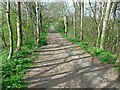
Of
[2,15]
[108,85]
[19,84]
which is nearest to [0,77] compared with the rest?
[19,84]

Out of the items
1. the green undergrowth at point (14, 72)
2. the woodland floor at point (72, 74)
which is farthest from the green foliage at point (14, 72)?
the woodland floor at point (72, 74)

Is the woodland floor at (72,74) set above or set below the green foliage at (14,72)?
below

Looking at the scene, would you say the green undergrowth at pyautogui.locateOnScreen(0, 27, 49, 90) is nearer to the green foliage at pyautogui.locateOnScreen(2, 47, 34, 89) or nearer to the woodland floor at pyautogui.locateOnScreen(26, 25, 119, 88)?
the green foliage at pyautogui.locateOnScreen(2, 47, 34, 89)

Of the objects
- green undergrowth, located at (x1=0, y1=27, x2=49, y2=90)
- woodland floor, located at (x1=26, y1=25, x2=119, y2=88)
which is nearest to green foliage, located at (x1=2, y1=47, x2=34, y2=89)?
green undergrowth, located at (x1=0, y1=27, x2=49, y2=90)

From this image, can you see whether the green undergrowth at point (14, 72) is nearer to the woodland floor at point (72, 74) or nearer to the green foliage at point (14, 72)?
the green foliage at point (14, 72)

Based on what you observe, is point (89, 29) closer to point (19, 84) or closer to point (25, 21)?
point (25, 21)

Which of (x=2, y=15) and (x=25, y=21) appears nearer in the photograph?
(x=2, y=15)

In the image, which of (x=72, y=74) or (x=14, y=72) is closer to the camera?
(x=72, y=74)

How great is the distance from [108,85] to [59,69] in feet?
9.33

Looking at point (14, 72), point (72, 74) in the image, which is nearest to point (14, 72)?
point (14, 72)

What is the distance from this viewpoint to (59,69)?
29.2 ft

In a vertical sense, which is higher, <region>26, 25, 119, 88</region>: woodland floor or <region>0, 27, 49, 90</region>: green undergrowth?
<region>0, 27, 49, 90</region>: green undergrowth

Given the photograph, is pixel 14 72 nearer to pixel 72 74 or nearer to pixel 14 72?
pixel 14 72

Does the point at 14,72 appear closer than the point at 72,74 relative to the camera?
No
